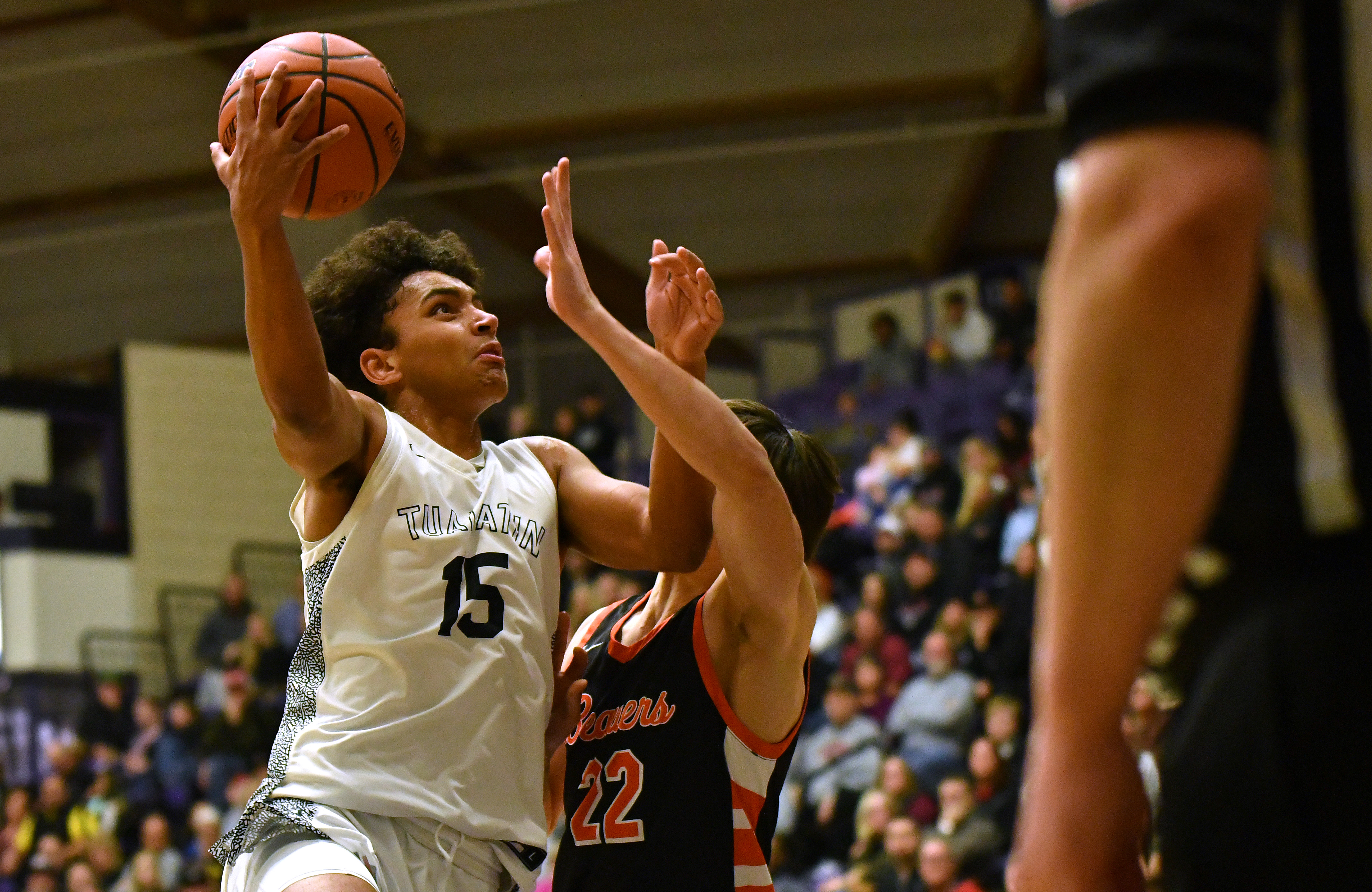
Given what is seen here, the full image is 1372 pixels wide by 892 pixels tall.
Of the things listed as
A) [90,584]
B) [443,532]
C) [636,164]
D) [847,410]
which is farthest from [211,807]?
[443,532]

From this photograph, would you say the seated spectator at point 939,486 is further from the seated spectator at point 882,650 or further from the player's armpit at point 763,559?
the player's armpit at point 763,559

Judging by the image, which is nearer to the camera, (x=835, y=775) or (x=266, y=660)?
(x=835, y=775)

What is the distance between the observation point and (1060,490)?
111cm

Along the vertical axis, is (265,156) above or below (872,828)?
above

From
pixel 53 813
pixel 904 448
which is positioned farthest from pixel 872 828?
pixel 53 813

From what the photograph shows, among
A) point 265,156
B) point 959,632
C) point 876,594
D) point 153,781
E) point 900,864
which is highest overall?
point 265,156

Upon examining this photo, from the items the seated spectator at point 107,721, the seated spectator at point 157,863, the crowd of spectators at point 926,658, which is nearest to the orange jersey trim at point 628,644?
the crowd of spectators at point 926,658

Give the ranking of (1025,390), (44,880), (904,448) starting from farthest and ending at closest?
(44,880)
(1025,390)
(904,448)

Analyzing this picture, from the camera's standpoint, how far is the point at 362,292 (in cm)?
357

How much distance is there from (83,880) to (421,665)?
10747 millimetres

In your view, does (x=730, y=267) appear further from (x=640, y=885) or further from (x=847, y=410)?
(x=640, y=885)

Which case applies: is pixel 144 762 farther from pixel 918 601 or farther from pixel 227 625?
pixel 918 601

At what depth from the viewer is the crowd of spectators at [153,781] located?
40.5 ft

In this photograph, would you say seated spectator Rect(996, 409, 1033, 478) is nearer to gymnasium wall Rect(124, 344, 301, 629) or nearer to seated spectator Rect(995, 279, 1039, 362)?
seated spectator Rect(995, 279, 1039, 362)
